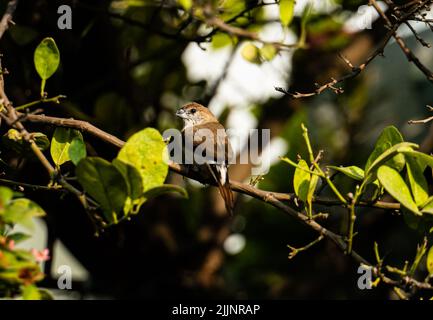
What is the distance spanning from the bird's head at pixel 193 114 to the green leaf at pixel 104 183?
2.37m

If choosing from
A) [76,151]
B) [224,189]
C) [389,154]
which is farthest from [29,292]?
[224,189]

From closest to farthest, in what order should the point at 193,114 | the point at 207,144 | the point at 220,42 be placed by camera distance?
the point at 207,144 < the point at 220,42 < the point at 193,114

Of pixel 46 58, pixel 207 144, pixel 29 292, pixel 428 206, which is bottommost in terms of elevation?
pixel 29 292

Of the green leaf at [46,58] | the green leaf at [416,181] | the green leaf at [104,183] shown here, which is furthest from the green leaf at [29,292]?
the green leaf at [416,181]

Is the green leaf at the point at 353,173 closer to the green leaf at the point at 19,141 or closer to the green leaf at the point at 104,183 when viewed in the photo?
the green leaf at the point at 104,183

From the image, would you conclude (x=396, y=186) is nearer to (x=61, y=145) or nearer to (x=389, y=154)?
(x=389, y=154)

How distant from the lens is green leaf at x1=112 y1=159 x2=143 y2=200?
190 cm

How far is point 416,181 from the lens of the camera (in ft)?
6.82

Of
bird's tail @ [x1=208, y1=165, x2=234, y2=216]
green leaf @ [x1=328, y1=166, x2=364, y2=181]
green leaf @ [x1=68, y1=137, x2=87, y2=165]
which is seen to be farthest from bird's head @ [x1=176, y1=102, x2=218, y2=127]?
green leaf @ [x1=68, y1=137, x2=87, y2=165]

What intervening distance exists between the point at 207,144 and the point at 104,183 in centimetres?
179
